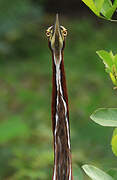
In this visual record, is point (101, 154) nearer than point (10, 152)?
No

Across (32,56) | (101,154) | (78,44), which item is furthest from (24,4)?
(101,154)

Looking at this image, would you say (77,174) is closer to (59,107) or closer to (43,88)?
(59,107)

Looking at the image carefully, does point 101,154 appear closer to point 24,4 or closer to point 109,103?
point 109,103

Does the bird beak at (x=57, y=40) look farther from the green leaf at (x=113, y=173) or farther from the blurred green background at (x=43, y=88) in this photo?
the blurred green background at (x=43, y=88)

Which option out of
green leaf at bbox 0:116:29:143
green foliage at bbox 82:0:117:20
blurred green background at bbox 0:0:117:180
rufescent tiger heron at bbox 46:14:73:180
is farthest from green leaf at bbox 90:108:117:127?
green leaf at bbox 0:116:29:143

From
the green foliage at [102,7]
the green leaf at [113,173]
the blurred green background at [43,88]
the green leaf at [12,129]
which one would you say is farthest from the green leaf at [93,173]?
the green leaf at [12,129]

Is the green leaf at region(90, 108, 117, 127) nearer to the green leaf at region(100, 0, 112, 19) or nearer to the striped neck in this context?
the striped neck
